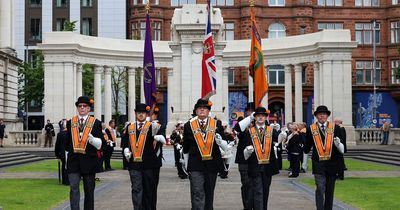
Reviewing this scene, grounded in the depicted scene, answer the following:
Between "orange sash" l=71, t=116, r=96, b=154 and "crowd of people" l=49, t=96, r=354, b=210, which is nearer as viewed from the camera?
"crowd of people" l=49, t=96, r=354, b=210

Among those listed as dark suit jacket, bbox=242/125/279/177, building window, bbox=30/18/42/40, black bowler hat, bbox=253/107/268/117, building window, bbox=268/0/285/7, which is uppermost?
building window, bbox=268/0/285/7

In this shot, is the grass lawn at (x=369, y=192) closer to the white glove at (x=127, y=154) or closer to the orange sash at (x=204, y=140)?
the orange sash at (x=204, y=140)

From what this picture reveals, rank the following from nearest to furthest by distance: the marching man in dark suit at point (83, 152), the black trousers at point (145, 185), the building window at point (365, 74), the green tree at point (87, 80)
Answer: the marching man in dark suit at point (83, 152) → the black trousers at point (145, 185) → the green tree at point (87, 80) → the building window at point (365, 74)

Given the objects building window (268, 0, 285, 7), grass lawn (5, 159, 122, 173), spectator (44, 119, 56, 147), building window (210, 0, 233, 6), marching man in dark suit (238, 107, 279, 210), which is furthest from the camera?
building window (268, 0, 285, 7)

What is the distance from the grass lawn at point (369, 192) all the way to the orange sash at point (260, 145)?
134 inches

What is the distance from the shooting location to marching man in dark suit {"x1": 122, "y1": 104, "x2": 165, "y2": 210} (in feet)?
44.0

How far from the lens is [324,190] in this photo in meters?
13.4

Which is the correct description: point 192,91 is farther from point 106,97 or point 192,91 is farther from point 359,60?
point 359,60

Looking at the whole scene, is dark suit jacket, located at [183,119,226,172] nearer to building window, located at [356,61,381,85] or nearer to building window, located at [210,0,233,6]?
building window, located at [210,0,233,6]

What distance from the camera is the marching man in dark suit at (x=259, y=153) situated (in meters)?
13.5

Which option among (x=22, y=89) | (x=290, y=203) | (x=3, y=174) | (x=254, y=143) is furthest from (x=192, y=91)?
(x=22, y=89)

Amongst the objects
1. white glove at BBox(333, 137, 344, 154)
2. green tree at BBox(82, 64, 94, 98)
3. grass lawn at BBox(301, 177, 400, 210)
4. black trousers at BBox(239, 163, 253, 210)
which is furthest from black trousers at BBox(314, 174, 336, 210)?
green tree at BBox(82, 64, 94, 98)

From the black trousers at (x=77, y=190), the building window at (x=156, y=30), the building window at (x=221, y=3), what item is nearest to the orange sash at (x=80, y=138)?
the black trousers at (x=77, y=190)

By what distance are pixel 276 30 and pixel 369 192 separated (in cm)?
5303
